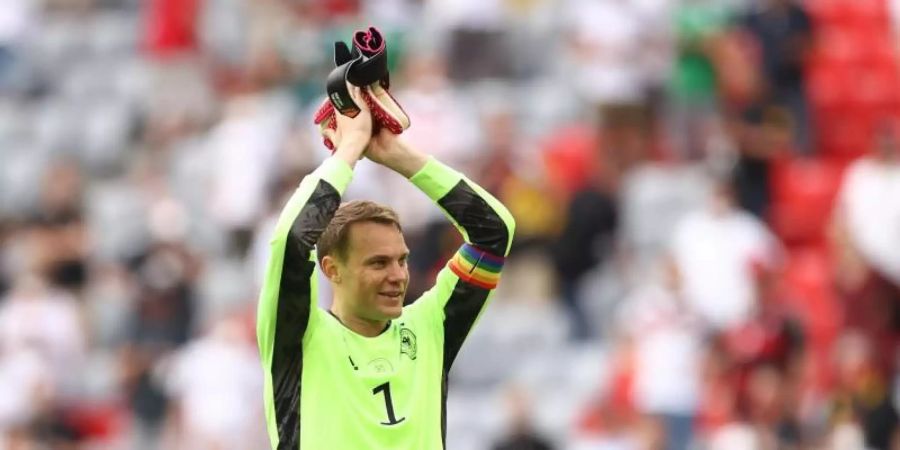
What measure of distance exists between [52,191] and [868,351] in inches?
293

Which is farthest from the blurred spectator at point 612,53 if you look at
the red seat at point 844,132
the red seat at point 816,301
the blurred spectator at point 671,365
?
the blurred spectator at point 671,365

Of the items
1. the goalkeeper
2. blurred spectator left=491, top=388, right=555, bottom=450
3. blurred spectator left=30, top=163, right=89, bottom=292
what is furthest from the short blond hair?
blurred spectator left=30, top=163, right=89, bottom=292

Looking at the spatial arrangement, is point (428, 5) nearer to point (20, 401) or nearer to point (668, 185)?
point (668, 185)

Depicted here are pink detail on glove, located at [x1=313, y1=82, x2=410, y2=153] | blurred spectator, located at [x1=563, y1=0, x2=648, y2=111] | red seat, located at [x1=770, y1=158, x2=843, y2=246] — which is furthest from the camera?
blurred spectator, located at [x1=563, y1=0, x2=648, y2=111]

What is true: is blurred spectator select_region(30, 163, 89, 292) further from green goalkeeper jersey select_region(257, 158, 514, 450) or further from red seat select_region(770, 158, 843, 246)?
green goalkeeper jersey select_region(257, 158, 514, 450)

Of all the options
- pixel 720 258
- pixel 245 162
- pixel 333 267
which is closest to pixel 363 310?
pixel 333 267

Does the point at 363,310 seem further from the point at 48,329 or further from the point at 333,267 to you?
the point at 48,329

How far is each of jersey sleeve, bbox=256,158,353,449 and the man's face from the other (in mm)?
201

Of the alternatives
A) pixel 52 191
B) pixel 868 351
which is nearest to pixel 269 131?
pixel 52 191

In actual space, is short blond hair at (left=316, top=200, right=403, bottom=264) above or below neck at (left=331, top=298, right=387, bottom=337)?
above

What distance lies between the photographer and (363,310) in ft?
21.0

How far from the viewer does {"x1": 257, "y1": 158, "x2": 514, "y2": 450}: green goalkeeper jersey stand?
20.2 feet

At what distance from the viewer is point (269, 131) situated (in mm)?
15828

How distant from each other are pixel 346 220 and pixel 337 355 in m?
0.44
